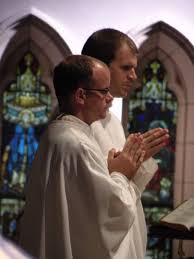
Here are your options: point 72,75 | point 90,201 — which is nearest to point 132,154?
point 90,201

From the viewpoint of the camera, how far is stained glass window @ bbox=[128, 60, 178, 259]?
7184mm

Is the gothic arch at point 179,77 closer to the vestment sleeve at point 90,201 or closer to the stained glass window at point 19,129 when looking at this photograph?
the stained glass window at point 19,129

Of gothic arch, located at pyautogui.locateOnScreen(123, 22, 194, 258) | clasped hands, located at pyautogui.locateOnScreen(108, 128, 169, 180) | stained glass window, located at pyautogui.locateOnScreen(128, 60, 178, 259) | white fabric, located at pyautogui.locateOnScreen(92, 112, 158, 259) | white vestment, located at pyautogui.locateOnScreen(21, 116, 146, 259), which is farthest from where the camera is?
stained glass window, located at pyautogui.locateOnScreen(128, 60, 178, 259)

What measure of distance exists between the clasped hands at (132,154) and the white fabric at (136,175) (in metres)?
Answer: 0.13

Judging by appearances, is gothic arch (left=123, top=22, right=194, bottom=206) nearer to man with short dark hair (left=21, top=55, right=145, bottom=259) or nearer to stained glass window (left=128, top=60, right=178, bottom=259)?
stained glass window (left=128, top=60, right=178, bottom=259)

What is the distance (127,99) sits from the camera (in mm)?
7227

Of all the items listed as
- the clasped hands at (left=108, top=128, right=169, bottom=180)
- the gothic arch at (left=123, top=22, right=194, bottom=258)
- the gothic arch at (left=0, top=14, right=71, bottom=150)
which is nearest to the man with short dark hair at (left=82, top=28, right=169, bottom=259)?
the clasped hands at (left=108, top=128, right=169, bottom=180)

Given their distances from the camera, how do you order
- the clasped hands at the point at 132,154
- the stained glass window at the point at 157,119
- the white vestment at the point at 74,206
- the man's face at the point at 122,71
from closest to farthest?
the white vestment at the point at 74,206
the clasped hands at the point at 132,154
the man's face at the point at 122,71
the stained glass window at the point at 157,119

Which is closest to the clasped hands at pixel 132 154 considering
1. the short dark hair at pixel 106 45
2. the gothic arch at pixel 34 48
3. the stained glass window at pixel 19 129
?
the short dark hair at pixel 106 45

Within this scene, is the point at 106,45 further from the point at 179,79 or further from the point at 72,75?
the point at 179,79

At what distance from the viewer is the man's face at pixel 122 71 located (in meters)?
2.87

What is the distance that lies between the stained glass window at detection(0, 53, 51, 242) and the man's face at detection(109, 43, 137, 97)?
4.15 meters

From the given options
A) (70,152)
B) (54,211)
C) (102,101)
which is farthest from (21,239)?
(102,101)

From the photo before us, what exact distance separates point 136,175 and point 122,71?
0.45m
